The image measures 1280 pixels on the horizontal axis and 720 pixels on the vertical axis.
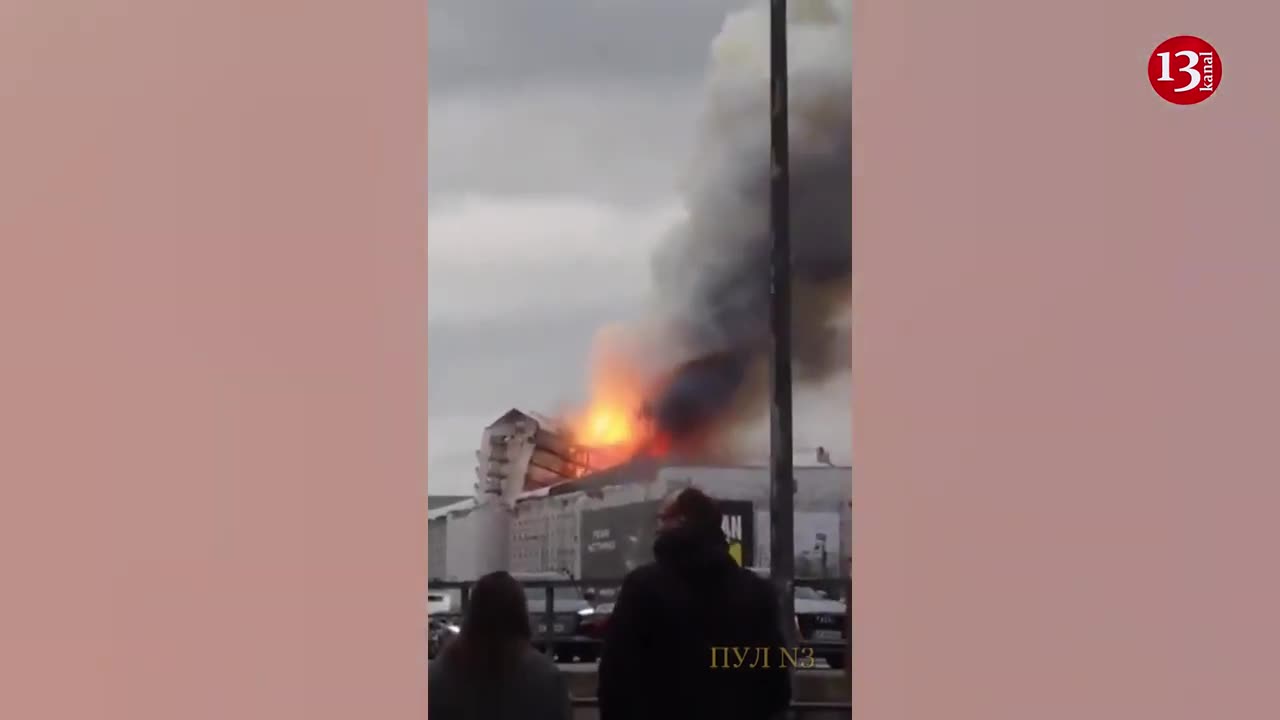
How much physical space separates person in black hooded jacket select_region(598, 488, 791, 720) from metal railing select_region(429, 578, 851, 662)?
4 centimetres

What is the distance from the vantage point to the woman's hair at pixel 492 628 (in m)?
2.17

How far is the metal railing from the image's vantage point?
2.16 metres

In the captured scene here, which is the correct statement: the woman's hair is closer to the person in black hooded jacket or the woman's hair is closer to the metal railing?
the metal railing

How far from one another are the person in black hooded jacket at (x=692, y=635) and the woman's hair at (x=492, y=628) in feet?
0.53

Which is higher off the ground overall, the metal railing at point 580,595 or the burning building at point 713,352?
the burning building at point 713,352
